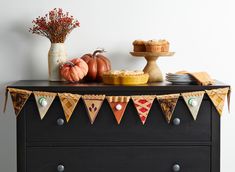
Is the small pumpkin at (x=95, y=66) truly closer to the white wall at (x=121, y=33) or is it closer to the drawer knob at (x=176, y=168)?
the white wall at (x=121, y=33)

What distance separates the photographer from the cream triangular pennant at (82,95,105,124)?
2.59 metres

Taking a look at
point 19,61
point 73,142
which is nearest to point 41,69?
point 19,61

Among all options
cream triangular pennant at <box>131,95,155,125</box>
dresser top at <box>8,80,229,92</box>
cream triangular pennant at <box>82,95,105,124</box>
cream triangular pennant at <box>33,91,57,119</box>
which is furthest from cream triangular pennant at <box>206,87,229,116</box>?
cream triangular pennant at <box>33,91,57,119</box>

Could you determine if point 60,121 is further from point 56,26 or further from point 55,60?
point 56,26

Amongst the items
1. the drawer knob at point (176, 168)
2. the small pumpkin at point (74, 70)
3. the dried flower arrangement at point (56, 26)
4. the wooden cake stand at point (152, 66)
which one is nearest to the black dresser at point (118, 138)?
the drawer knob at point (176, 168)

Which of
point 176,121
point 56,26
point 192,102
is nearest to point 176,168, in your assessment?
point 176,121

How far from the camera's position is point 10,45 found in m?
3.05

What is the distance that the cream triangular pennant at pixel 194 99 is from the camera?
2613 mm

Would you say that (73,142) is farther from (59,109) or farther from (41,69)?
(41,69)

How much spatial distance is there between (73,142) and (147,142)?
0.38m

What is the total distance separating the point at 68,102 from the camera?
2.59 meters

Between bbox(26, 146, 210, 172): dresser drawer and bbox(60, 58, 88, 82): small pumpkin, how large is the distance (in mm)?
385

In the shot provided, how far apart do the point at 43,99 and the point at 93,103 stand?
252mm

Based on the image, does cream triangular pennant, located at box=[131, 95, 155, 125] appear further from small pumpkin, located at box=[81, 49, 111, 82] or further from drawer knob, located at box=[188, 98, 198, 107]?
small pumpkin, located at box=[81, 49, 111, 82]
